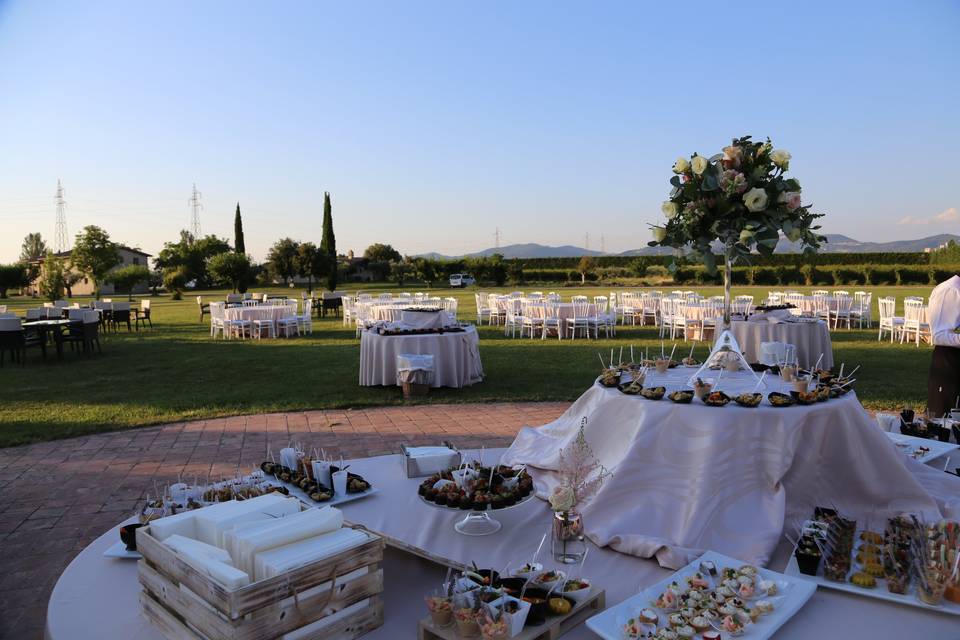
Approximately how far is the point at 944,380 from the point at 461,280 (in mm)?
41170

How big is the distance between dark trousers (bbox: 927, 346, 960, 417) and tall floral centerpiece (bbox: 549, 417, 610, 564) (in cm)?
393

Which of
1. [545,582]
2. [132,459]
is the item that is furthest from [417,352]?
[545,582]

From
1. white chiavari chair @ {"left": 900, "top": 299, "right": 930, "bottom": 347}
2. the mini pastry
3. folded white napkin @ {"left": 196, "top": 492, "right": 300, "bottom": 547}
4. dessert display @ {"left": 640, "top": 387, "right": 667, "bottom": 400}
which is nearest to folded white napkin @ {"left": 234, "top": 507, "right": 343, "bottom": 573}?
folded white napkin @ {"left": 196, "top": 492, "right": 300, "bottom": 547}

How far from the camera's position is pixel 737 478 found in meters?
3.20

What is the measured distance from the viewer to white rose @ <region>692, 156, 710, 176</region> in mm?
3570

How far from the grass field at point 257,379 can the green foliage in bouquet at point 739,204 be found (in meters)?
5.12

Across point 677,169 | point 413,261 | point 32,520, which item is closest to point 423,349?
point 32,520

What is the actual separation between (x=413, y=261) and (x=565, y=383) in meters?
41.9

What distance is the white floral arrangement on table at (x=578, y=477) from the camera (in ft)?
9.75

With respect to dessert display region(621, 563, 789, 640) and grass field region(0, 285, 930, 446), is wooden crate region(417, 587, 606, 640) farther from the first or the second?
grass field region(0, 285, 930, 446)

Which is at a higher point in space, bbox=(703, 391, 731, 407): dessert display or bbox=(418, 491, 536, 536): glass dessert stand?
bbox=(703, 391, 731, 407): dessert display

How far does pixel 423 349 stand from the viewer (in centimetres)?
959

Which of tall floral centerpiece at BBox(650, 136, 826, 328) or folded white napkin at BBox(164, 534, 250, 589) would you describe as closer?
folded white napkin at BBox(164, 534, 250, 589)

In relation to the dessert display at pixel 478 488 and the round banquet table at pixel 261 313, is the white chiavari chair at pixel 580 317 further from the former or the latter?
the dessert display at pixel 478 488
